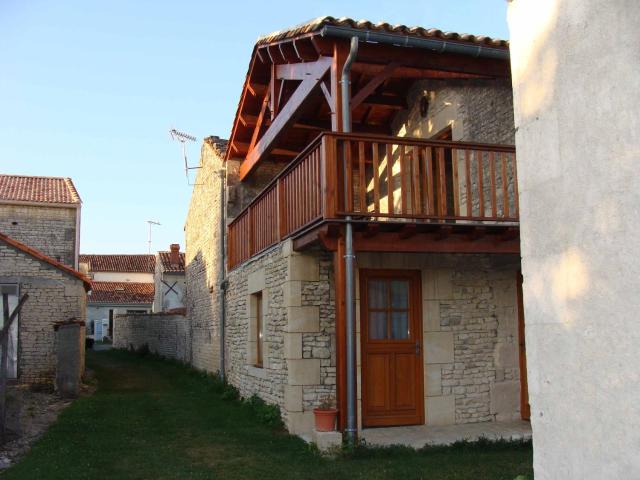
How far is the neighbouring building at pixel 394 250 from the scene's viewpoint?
7074 millimetres

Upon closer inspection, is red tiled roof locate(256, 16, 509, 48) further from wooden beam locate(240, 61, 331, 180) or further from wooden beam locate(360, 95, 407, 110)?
wooden beam locate(360, 95, 407, 110)

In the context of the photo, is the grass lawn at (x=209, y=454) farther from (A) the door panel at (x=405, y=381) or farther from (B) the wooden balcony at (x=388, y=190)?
(B) the wooden balcony at (x=388, y=190)

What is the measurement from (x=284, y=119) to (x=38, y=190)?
14.4 m

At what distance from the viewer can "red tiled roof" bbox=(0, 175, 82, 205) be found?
19891mm

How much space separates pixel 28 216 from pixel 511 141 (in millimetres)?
16329

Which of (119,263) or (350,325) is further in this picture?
(119,263)

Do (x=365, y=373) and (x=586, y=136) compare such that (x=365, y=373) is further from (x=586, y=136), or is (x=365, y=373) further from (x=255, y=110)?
(x=255, y=110)

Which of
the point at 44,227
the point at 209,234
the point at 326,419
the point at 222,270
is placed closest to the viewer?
the point at 326,419

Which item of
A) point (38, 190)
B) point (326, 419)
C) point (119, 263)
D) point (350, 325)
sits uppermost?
point (38, 190)

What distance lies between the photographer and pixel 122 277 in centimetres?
4219

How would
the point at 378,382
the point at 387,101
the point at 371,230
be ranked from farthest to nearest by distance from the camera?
1. the point at 387,101
2. the point at 378,382
3. the point at 371,230

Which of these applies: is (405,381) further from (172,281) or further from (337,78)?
(172,281)

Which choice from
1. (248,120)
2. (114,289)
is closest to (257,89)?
(248,120)

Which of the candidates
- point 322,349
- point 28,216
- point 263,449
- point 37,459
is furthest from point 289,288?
point 28,216
